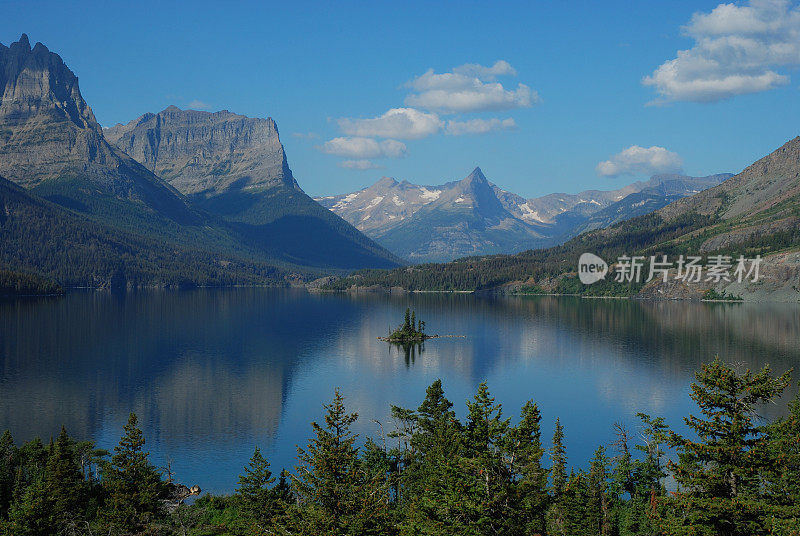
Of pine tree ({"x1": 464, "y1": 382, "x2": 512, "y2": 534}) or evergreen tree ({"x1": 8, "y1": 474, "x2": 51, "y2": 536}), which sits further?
evergreen tree ({"x1": 8, "y1": 474, "x2": 51, "y2": 536})

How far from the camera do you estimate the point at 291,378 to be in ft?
431

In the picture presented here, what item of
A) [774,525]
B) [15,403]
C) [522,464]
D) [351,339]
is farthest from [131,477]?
[351,339]

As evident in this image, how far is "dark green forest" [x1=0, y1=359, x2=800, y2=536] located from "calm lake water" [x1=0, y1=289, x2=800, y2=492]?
17329mm

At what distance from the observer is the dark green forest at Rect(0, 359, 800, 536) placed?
2531cm

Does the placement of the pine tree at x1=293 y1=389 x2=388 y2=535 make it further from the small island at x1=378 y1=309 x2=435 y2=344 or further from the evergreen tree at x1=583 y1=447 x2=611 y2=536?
the small island at x1=378 y1=309 x2=435 y2=344

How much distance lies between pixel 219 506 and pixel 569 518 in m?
34.8

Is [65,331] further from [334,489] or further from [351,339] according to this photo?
[334,489]

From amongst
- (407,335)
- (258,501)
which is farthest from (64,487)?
(407,335)

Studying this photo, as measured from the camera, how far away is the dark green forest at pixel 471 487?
83.0ft

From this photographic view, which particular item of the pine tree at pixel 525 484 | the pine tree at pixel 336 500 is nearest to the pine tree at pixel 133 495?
the pine tree at pixel 336 500

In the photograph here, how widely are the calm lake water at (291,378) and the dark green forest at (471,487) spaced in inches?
682

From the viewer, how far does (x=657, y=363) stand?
463 ft

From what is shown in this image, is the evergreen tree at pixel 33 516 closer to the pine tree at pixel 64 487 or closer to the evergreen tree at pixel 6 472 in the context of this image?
the pine tree at pixel 64 487

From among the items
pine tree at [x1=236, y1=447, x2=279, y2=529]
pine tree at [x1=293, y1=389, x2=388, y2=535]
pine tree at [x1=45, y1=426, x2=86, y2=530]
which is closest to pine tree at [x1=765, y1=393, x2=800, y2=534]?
pine tree at [x1=293, y1=389, x2=388, y2=535]
